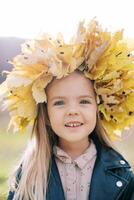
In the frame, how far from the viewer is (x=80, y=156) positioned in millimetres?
3592

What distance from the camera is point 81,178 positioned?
355 centimetres

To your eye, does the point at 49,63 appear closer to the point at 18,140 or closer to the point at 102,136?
the point at 102,136

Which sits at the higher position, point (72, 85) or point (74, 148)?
point (72, 85)

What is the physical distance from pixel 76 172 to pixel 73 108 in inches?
16.5

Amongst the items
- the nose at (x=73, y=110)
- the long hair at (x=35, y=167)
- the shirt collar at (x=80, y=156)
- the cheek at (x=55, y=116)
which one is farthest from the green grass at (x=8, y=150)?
the nose at (x=73, y=110)

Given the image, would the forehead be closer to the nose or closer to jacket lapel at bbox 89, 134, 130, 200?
the nose

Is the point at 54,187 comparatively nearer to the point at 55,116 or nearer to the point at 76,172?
the point at 76,172

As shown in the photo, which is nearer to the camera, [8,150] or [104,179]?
[104,179]

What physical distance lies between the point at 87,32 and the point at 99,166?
810mm

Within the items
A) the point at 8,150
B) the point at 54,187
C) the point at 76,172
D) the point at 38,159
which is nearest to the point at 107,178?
the point at 76,172

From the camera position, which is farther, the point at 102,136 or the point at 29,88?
the point at 102,136

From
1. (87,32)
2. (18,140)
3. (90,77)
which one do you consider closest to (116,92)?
(90,77)

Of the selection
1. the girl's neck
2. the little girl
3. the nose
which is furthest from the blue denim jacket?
the nose

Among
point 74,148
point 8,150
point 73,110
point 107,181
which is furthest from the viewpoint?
point 8,150
